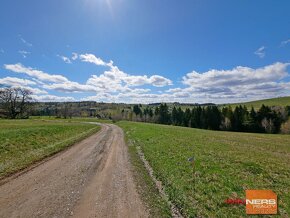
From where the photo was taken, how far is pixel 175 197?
8.30 metres

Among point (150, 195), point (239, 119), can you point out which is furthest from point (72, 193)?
point (239, 119)

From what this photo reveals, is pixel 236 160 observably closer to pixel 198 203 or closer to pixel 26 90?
pixel 198 203

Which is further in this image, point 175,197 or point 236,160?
point 236,160

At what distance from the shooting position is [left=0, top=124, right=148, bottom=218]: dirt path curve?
7023mm

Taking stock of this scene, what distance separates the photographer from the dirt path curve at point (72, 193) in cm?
702

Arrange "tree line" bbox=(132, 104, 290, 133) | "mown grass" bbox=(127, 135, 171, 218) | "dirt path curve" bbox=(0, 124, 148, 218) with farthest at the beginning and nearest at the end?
"tree line" bbox=(132, 104, 290, 133) → "mown grass" bbox=(127, 135, 171, 218) → "dirt path curve" bbox=(0, 124, 148, 218)

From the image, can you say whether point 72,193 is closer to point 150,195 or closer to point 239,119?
point 150,195

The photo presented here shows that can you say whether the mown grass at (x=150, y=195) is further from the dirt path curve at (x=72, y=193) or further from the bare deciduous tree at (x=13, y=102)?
the bare deciduous tree at (x=13, y=102)

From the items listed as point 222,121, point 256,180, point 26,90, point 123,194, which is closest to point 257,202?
point 256,180

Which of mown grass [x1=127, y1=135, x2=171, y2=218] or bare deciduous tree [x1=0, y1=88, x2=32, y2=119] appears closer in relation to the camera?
mown grass [x1=127, y1=135, x2=171, y2=218]

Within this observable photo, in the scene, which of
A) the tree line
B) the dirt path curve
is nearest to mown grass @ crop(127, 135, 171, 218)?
the dirt path curve

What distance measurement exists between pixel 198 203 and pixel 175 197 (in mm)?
1006

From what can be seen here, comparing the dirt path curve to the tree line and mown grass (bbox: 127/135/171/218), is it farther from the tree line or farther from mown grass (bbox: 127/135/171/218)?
the tree line

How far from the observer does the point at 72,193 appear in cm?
860
